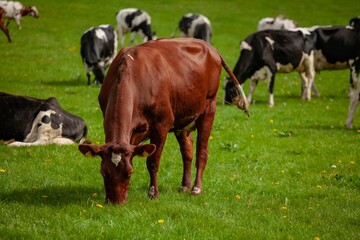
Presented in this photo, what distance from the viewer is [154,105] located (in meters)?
7.73

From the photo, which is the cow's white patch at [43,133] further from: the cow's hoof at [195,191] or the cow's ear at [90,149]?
the cow's ear at [90,149]

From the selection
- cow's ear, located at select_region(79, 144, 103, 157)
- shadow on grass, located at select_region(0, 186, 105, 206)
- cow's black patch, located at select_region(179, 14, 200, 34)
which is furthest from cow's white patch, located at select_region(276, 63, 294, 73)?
cow's ear, located at select_region(79, 144, 103, 157)

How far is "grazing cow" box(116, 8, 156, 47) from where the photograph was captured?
29.1 meters

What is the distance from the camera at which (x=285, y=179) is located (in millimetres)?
10023

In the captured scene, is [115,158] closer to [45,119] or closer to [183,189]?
[183,189]

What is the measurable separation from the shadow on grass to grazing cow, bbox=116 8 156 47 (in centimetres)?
2077

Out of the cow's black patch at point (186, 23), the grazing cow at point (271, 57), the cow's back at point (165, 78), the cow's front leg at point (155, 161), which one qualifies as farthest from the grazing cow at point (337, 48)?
the cow's front leg at point (155, 161)

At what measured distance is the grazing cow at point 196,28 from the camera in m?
27.8

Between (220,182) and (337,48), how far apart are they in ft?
40.8

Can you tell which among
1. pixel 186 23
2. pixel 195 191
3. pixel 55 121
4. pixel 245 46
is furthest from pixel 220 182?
pixel 186 23

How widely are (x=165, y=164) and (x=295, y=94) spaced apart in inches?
481

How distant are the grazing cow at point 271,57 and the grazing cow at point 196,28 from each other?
8.00 meters

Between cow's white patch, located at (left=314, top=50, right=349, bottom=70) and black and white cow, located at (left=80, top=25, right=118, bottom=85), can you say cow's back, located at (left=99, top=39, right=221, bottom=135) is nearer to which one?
black and white cow, located at (left=80, top=25, right=118, bottom=85)

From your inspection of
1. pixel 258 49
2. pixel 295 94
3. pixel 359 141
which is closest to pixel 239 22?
pixel 295 94
